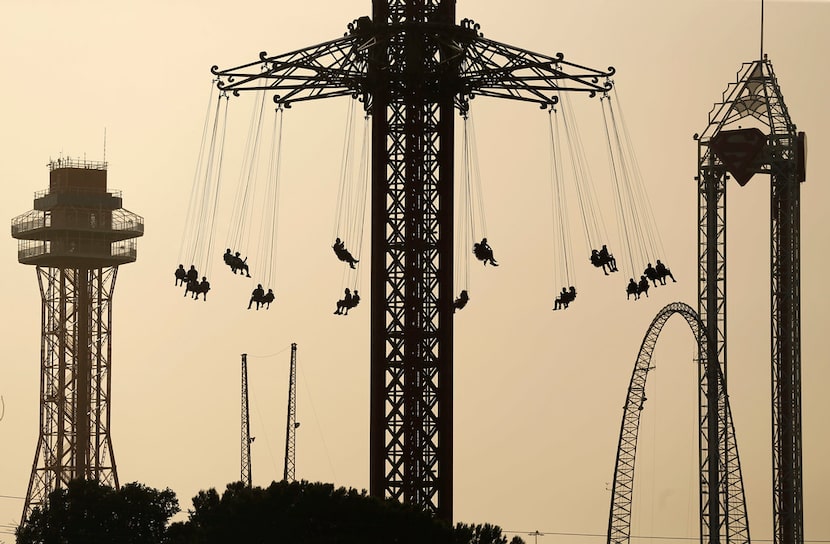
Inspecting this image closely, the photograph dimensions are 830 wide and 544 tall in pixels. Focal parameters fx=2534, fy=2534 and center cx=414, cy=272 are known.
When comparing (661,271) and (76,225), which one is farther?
(76,225)

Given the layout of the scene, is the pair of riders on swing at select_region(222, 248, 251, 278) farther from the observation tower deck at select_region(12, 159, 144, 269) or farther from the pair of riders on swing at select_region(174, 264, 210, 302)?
the observation tower deck at select_region(12, 159, 144, 269)

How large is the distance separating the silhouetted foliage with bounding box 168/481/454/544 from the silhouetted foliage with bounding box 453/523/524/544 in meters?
1.60

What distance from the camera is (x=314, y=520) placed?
102 m

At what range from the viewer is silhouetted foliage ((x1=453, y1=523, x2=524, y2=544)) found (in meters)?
99.3

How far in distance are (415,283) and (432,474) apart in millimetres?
7506

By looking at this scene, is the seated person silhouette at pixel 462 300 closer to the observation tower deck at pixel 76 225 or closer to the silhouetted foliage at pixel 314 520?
the silhouetted foliage at pixel 314 520

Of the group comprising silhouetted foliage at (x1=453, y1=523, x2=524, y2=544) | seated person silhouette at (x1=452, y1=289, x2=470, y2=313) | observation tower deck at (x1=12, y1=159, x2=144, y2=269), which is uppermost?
observation tower deck at (x1=12, y1=159, x2=144, y2=269)

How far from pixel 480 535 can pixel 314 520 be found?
672 cm

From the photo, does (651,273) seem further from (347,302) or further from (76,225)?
(76,225)

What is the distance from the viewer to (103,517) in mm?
124188

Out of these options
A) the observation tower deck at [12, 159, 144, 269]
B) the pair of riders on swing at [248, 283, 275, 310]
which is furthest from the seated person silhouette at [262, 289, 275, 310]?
the observation tower deck at [12, 159, 144, 269]

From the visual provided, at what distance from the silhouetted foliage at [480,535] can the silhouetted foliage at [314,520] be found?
5.25 feet

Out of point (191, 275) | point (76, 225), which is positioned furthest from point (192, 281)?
point (76, 225)


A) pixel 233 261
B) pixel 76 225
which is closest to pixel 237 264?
pixel 233 261
